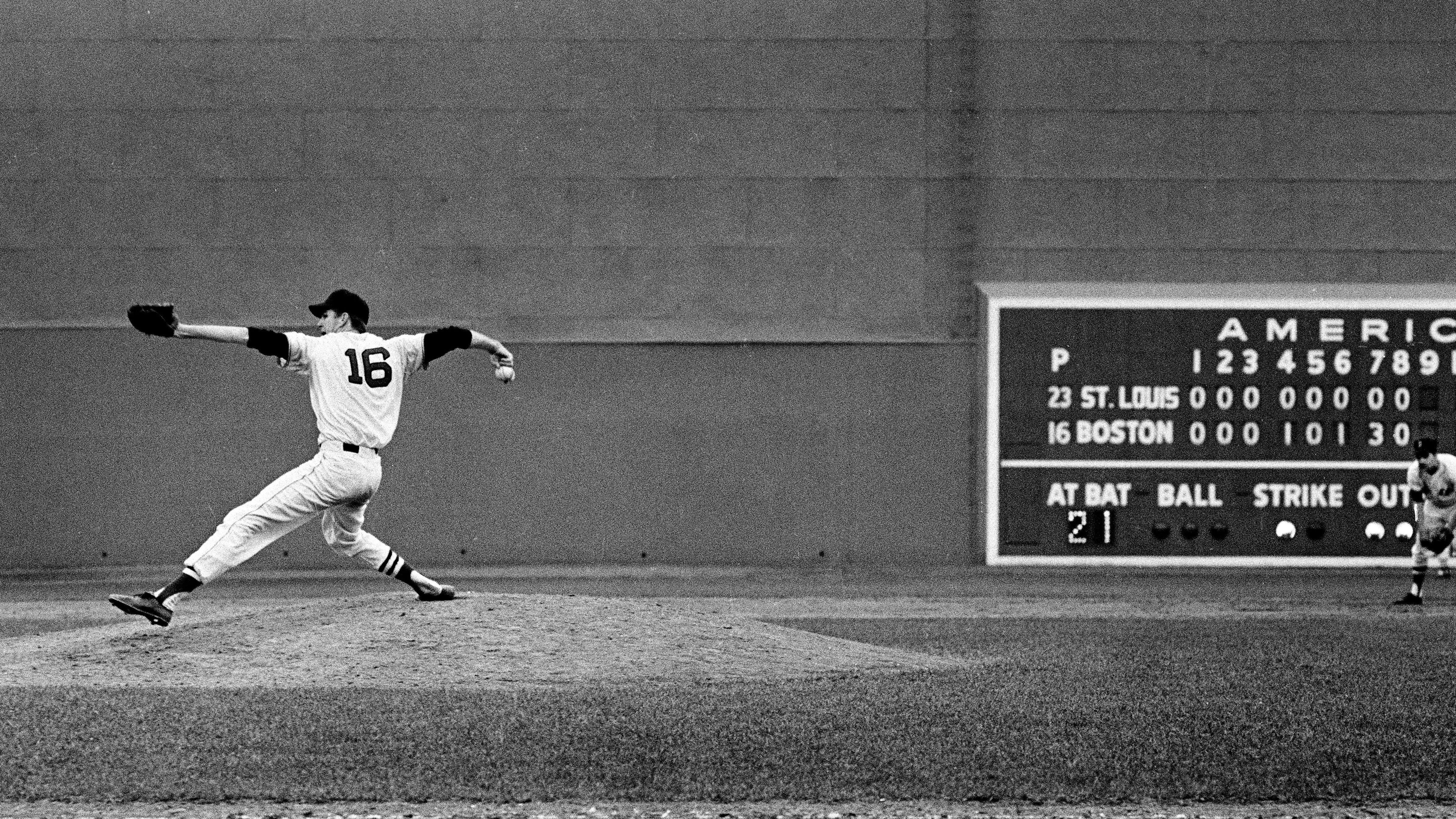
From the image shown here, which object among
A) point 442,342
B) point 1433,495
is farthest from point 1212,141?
point 442,342

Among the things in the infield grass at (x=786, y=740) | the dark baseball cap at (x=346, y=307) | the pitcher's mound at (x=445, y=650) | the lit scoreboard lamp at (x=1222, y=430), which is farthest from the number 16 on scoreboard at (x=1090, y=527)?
the dark baseball cap at (x=346, y=307)

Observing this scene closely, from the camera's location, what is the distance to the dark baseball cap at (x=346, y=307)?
37.8 ft

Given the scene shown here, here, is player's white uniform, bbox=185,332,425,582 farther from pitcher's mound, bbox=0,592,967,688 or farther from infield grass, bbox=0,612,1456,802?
infield grass, bbox=0,612,1456,802

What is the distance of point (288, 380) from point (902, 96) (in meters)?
7.32

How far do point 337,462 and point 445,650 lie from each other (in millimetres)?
1669

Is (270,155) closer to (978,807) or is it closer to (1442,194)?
(1442,194)

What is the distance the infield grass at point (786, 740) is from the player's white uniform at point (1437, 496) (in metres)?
7.08

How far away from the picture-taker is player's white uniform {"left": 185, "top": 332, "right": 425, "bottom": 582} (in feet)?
36.0

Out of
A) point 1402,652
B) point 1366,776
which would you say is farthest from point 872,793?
point 1402,652

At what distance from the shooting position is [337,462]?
11094 millimetres

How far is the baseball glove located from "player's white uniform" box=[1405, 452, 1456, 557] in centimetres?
1149

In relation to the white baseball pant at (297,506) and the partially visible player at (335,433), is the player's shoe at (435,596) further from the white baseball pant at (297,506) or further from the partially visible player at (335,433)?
the white baseball pant at (297,506)

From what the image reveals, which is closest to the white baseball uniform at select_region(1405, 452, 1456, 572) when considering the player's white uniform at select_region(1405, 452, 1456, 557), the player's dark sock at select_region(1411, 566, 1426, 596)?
the player's white uniform at select_region(1405, 452, 1456, 557)

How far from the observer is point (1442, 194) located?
20.5 metres
